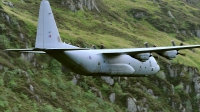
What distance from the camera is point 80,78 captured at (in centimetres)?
9712

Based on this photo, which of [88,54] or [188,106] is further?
[188,106]

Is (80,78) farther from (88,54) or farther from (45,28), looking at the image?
(45,28)

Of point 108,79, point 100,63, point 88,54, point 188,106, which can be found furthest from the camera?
point 188,106

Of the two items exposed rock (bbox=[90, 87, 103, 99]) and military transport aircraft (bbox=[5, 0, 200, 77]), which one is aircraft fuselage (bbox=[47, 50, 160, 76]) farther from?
exposed rock (bbox=[90, 87, 103, 99])

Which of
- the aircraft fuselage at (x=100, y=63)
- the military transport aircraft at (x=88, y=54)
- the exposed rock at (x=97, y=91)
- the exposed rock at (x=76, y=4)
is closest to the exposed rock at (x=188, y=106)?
the exposed rock at (x=97, y=91)

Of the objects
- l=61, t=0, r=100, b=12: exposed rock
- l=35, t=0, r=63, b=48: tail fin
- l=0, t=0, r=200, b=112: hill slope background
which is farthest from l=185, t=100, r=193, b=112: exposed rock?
l=35, t=0, r=63, b=48: tail fin

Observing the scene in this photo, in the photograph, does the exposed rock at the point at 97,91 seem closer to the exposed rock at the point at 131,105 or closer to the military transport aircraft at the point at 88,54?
the exposed rock at the point at 131,105

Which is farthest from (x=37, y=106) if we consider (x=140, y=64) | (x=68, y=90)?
(x=140, y=64)

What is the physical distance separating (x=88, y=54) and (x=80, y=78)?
5430 centimetres

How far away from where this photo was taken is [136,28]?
174 meters

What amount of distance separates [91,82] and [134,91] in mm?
14245

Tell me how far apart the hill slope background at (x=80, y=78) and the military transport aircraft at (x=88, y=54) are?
7.29 feet

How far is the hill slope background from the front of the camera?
80.3 metres

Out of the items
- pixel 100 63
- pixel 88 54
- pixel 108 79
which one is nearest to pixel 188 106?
pixel 108 79
